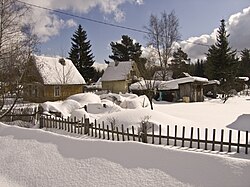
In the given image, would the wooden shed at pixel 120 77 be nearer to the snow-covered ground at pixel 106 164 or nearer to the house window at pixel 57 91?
the house window at pixel 57 91

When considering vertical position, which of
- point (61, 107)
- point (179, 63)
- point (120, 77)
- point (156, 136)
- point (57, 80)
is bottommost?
point (156, 136)

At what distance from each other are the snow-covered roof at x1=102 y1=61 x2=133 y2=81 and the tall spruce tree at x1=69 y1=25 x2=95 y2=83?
4.08 m

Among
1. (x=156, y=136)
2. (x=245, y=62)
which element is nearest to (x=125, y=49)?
(x=245, y=62)

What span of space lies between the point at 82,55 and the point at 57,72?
49.7 feet

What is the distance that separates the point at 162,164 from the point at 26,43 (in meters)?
12.2

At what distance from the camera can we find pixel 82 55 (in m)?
49.0

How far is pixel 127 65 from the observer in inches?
1809

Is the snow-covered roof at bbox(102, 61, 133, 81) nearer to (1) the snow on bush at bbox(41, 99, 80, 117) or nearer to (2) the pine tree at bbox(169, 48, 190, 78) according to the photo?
(2) the pine tree at bbox(169, 48, 190, 78)

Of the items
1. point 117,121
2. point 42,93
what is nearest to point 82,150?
point 117,121

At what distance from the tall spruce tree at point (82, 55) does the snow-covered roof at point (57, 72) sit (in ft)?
40.9

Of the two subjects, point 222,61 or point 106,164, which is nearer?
point 106,164

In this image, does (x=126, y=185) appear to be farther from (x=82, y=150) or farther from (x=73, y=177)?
(x=82, y=150)

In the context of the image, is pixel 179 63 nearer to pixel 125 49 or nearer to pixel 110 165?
pixel 125 49

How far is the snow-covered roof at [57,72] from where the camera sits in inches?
1292
